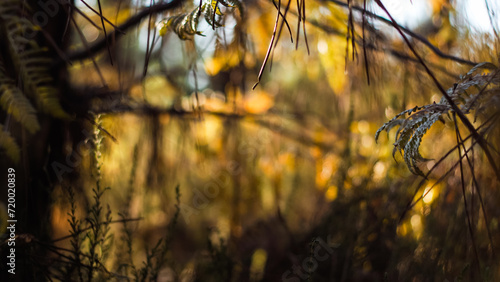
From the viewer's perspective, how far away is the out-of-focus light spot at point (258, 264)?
1.18 metres

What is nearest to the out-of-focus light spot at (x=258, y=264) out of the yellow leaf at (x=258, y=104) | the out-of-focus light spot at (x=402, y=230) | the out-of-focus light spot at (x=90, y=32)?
the out-of-focus light spot at (x=402, y=230)

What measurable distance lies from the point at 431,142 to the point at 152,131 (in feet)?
3.25

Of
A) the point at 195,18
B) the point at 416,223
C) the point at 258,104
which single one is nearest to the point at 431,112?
the point at 195,18

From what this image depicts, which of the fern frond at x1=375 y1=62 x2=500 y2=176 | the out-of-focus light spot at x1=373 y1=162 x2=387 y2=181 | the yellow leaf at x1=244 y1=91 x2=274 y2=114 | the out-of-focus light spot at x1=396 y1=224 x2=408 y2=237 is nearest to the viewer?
the fern frond at x1=375 y1=62 x2=500 y2=176

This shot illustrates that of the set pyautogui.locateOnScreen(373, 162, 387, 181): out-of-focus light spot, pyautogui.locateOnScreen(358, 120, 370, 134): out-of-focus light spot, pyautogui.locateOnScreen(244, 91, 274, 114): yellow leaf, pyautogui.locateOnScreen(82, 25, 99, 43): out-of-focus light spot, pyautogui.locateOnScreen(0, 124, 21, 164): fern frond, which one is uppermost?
pyautogui.locateOnScreen(82, 25, 99, 43): out-of-focus light spot

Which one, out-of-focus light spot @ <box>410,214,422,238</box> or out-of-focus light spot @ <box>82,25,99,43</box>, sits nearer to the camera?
out-of-focus light spot @ <box>410,214,422,238</box>

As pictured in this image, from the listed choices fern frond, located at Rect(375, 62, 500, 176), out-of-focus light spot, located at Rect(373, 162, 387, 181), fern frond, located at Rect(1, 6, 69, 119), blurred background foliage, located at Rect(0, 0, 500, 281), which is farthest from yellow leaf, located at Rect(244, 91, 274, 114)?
fern frond, located at Rect(375, 62, 500, 176)

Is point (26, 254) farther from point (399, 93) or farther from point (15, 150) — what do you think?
point (399, 93)

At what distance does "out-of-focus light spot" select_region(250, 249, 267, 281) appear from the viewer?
3.87 ft

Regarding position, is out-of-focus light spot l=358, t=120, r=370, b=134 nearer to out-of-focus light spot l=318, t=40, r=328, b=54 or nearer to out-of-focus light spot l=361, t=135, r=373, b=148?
out-of-focus light spot l=361, t=135, r=373, b=148

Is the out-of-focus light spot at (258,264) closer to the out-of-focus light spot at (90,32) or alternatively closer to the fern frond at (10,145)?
the fern frond at (10,145)

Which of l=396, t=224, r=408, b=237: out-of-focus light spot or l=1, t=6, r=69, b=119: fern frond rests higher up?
l=1, t=6, r=69, b=119: fern frond

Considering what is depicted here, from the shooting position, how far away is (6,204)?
0.87 metres

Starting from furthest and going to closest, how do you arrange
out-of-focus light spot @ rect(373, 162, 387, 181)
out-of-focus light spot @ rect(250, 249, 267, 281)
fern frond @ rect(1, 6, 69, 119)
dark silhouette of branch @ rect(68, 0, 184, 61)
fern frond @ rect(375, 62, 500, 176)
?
out-of-focus light spot @ rect(373, 162, 387, 181) < out-of-focus light spot @ rect(250, 249, 267, 281) < dark silhouette of branch @ rect(68, 0, 184, 61) < fern frond @ rect(1, 6, 69, 119) < fern frond @ rect(375, 62, 500, 176)
